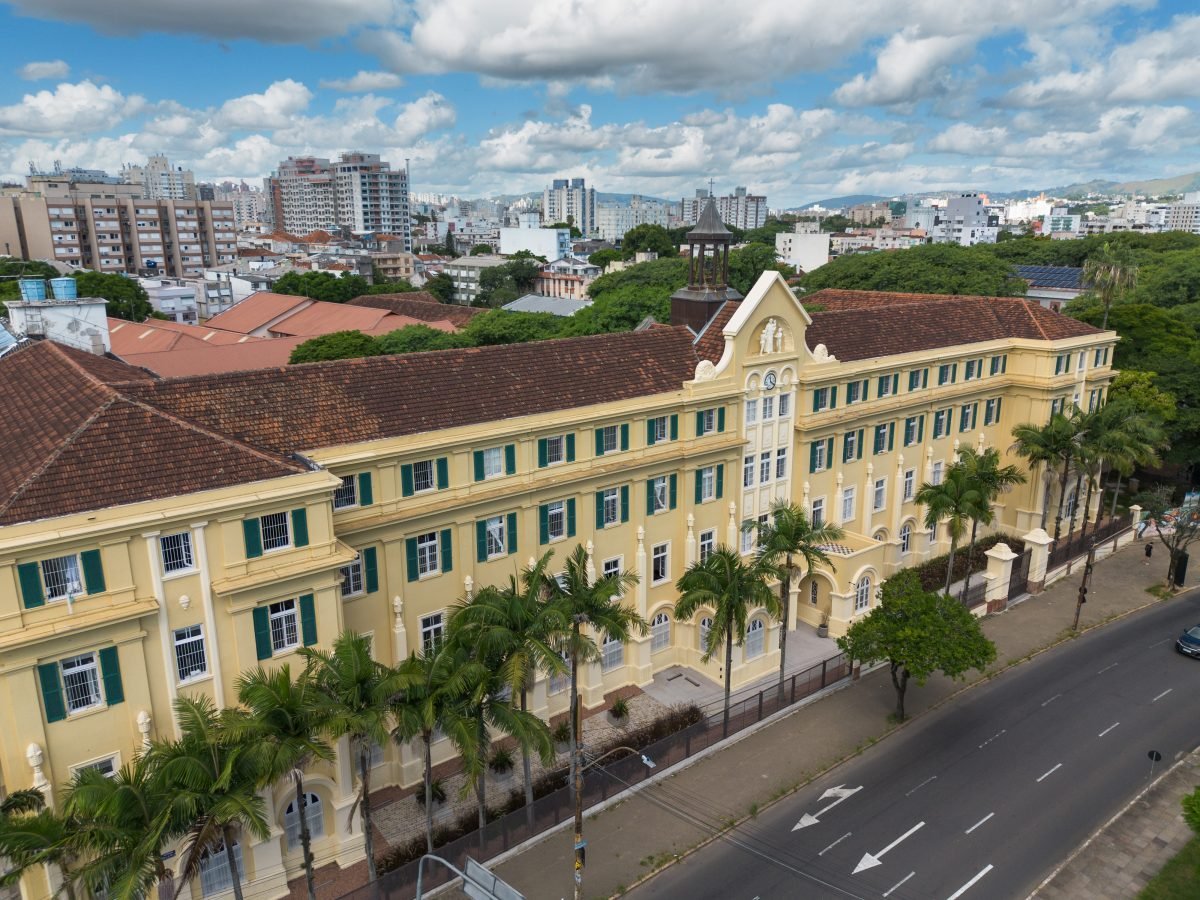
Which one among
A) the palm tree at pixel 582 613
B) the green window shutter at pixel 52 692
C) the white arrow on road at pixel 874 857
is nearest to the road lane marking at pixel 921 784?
the white arrow on road at pixel 874 857

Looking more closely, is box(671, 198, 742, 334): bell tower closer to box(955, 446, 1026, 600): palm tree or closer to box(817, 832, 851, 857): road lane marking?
box(955, 446, 1026, 600): palm tree

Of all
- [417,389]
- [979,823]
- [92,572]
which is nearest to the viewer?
[92,572]

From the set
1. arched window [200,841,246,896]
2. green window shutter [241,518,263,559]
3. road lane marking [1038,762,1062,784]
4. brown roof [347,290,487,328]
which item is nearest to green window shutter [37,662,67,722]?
green window shutter [241,518,263,559]

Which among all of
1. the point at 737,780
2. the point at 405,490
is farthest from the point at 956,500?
the point at 405,490

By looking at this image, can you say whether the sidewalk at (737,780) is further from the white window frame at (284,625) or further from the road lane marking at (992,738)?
the white window frame at (284,625)

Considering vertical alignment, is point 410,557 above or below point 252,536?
below

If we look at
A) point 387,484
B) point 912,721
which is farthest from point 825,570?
point 387,484

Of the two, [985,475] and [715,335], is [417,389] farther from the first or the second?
[985,475]

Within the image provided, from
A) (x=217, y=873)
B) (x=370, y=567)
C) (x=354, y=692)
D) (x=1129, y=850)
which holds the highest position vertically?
(x=370, y=567)
